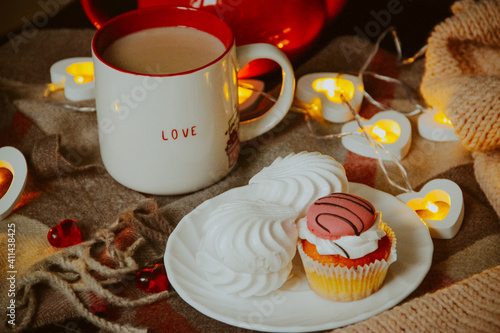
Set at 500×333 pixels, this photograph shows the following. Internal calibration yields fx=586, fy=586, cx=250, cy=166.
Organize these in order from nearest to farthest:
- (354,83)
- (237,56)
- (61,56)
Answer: (237,56), (354,83), (61,56)

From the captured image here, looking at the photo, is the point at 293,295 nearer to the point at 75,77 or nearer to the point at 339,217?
the point at 339,217

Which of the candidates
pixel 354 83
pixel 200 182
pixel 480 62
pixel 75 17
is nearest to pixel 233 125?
pixel 200 182

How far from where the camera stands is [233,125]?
66 centimetres

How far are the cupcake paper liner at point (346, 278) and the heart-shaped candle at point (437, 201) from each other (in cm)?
11

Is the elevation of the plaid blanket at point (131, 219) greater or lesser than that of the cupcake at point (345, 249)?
lesser

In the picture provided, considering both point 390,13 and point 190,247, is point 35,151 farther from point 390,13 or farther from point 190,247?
point 390,13

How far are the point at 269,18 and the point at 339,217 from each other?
33 centimetres

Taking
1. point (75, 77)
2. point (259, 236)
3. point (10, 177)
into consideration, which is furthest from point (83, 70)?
point (259, 236)

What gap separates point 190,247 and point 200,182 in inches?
4.1

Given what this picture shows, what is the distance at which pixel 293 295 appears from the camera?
21.0 inches

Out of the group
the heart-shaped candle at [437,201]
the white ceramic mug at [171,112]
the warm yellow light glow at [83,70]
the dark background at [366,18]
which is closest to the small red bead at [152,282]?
the white ceramic mug at [171,112]

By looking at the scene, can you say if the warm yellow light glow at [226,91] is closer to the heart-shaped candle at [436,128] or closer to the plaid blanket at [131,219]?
the plaid blanket at [131,219]

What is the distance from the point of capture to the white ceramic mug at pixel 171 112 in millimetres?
591

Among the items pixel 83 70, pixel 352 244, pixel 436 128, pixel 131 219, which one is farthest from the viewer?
pixel 83 70
